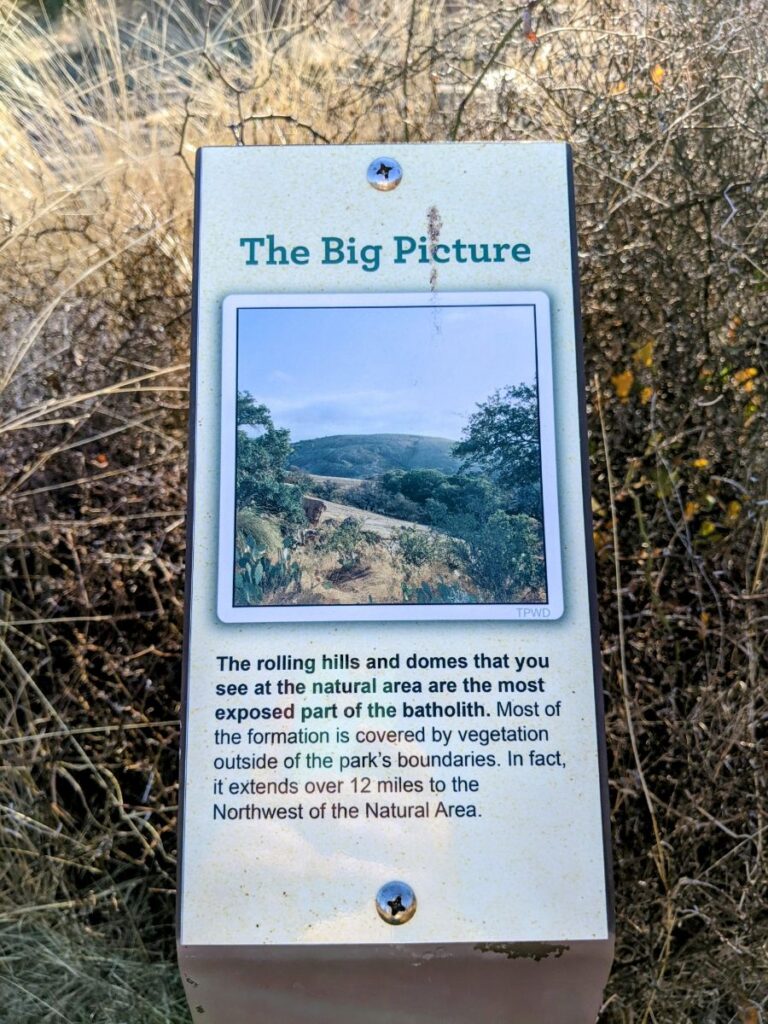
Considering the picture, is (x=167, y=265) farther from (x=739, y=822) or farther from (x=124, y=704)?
(x=739, y=822)

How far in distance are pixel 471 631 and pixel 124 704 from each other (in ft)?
4.05

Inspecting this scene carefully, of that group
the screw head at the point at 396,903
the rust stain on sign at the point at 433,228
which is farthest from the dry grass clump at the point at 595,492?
the screw head at the point at 396,903

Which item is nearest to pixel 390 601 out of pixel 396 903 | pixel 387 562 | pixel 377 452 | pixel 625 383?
pixel 387 562

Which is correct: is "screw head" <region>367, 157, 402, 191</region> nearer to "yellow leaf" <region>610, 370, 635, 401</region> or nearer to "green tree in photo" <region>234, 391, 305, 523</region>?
"green tree in photo" <region>234, 391, 305, 523</region>

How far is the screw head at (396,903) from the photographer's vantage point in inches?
61.2

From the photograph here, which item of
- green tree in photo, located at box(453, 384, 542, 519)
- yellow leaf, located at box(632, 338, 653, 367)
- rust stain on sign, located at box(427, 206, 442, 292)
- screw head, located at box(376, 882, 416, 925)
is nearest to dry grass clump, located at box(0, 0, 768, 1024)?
yellow leaf, located at box(632, 338, 653, 367)

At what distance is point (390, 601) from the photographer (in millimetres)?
1693

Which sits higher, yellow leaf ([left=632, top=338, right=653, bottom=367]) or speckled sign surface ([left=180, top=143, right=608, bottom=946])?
yellow leaf ([left=632, top=338, right=653, bottom=367])

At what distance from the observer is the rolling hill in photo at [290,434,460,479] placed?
1750mm

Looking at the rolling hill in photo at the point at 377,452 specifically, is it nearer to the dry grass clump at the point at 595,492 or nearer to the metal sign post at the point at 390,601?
the metal sign post at the point at 390,601

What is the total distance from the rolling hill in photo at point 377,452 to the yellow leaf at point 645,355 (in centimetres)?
112

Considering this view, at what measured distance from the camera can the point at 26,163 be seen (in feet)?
11.2

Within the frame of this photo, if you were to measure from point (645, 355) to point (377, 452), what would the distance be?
1.22 m

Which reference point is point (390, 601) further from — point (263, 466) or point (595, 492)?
point (595, 492)
